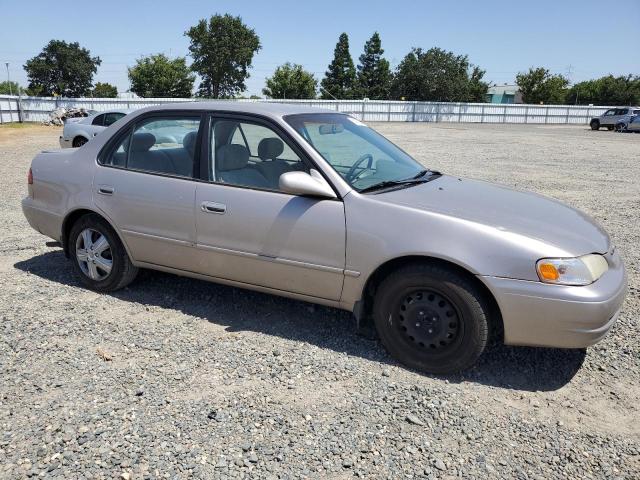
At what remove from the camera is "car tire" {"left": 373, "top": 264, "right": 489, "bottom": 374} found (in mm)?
3207

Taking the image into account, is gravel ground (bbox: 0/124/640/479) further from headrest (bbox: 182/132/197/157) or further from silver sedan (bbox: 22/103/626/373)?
headrest (bbox: 182/132/197/157)

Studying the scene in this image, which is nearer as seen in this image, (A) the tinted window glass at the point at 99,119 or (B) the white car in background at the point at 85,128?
(B) the white car in background at the point at 85,128

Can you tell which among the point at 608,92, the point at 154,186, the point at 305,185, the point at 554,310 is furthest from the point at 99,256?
the point at 608,92

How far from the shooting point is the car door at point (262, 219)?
11.7 feet

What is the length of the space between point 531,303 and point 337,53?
297 ft

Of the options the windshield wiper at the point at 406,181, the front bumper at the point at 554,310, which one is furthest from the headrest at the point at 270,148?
the front bumper at the point at 554,310

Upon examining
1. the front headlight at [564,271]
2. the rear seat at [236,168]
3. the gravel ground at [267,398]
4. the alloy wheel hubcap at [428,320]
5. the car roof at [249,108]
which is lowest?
the gravel ground at [267,398]

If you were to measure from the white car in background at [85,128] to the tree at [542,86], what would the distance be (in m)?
67.7

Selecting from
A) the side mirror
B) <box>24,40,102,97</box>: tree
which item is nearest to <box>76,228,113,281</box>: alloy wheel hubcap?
the side mirror

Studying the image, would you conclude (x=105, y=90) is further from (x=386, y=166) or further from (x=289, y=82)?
(x=386, y=166)

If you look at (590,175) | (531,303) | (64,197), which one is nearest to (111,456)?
(531,303)

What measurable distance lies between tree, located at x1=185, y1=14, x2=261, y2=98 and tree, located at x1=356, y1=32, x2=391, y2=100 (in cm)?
2542

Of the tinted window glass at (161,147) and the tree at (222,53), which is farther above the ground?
the tree at (222,53)

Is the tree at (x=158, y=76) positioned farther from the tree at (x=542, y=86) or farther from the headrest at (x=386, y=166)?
the headrest at (x=386, y=166)
